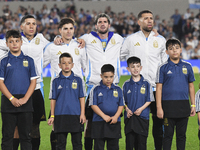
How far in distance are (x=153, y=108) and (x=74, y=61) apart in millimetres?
1577

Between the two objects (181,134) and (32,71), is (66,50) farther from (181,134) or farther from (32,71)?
(181,134)

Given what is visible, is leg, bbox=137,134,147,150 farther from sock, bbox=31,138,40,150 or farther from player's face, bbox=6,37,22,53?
player's face, bbox=6,37,22,53

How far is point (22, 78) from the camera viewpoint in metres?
4.94

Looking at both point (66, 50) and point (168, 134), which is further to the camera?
point (66, 50)

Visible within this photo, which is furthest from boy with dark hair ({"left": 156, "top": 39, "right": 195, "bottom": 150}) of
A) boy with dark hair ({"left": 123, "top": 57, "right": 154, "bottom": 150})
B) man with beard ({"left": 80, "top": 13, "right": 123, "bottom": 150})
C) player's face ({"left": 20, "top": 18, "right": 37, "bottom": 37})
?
player's face ({"left": 20, "top": 18, "right": 37, "bottom": 37})

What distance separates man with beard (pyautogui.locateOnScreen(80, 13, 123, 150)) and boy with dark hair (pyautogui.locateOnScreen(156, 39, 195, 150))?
3.06 feet

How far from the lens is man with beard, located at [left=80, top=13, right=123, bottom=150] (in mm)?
5684

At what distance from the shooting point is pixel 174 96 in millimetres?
5055

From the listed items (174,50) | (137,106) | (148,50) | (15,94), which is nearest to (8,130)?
(15,94)

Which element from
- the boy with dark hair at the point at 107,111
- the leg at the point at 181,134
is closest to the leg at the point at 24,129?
the boy with dark hair at the point at 107,111

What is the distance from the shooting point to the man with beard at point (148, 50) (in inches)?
223

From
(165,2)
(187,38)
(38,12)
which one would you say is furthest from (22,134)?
(165,2)

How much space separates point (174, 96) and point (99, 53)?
1.51 m

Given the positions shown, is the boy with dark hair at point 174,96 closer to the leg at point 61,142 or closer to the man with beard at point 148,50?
the man with beard at point 148,50
